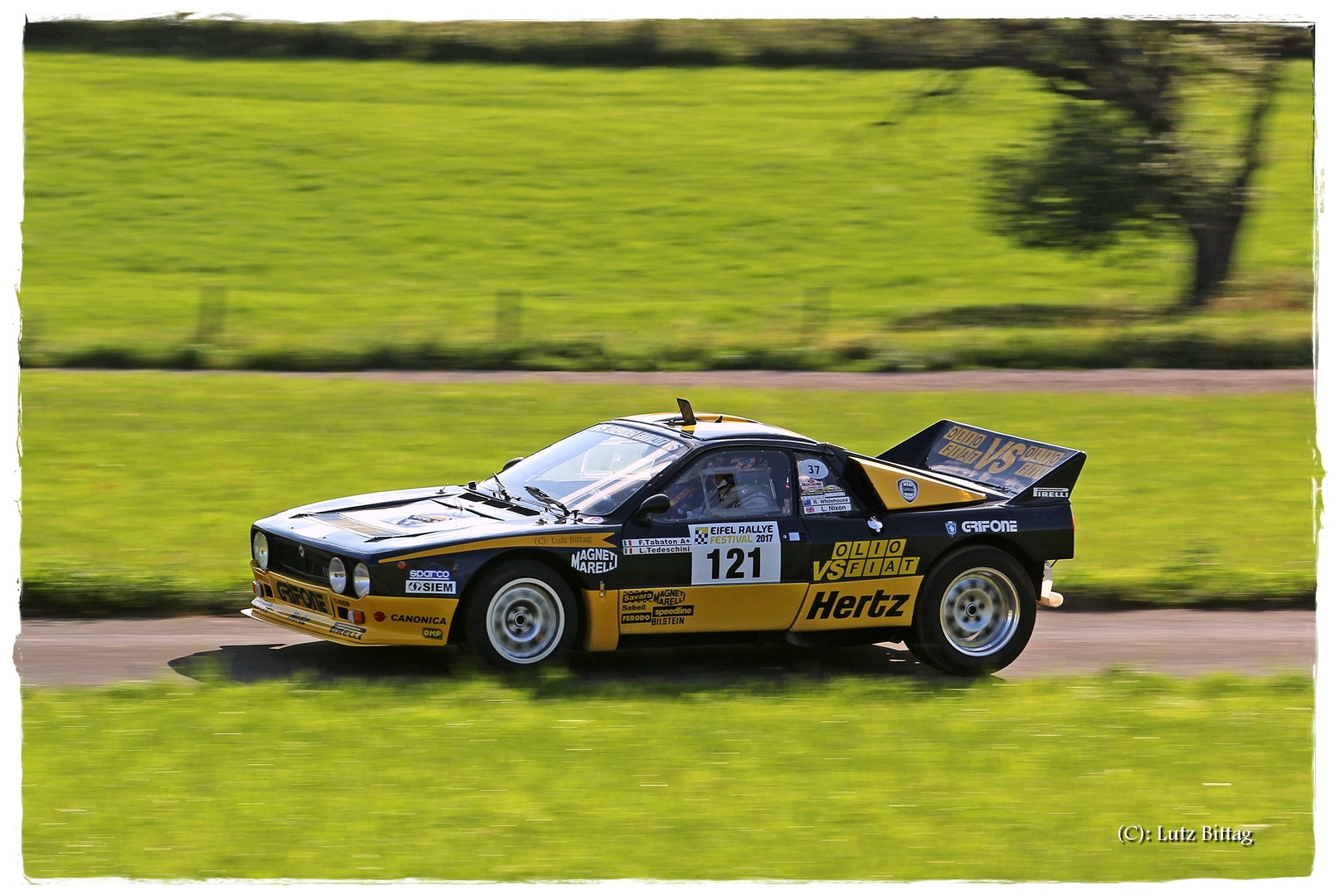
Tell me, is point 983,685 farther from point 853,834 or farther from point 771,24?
point 771,24

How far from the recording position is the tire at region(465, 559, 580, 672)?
27.5ft

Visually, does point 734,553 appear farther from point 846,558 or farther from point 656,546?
point 846,558

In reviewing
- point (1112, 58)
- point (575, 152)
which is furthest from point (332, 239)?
point (1112, 58)

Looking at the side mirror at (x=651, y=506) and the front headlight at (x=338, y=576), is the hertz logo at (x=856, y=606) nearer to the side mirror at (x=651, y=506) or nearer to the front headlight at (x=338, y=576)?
the side mirror at (x=651, y=506)

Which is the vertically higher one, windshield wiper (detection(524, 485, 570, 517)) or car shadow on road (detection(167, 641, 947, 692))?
windshield wiper (detection(524, 485, 570, 517))

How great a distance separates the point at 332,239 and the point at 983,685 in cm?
1978

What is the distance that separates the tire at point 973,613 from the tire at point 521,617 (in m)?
2.26

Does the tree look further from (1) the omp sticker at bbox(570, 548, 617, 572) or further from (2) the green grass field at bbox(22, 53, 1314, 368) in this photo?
(1) the omp sticker at bbox(570, 548, 617, 572)

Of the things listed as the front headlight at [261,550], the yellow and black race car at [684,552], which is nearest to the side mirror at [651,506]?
the yellow and black race car at [684,552]

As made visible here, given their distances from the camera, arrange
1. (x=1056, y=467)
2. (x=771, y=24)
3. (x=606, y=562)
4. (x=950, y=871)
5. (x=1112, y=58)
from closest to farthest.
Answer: (x=950, y=871), (x=606, y=562), (x=1056, y=467), (x=1112, y=58), (x=771, y=24)

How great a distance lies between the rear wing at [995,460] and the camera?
31.6ft

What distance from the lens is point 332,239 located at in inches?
1040

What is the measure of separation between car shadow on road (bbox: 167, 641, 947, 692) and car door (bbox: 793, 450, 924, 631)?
39 centimetres
